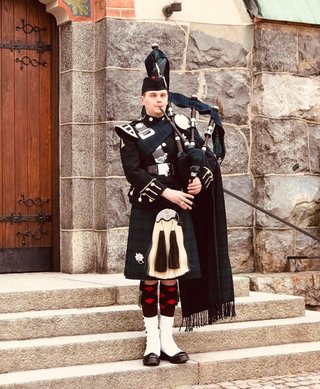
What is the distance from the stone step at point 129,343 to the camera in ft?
18.0

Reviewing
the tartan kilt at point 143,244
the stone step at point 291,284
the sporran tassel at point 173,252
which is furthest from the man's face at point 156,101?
the stone step at point 291,284

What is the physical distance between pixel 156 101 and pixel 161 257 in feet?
3.04

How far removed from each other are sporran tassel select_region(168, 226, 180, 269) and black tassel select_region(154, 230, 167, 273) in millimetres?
35

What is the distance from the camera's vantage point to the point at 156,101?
5.64 meters

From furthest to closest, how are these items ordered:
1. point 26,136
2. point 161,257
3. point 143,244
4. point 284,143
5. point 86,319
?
point 284,143 < point 26,136 < point 86,319 < point 143,244 < point 161,257

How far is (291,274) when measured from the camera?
764 cm

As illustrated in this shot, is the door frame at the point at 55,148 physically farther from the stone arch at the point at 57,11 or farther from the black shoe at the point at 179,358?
the black shoe at the point at 179,358

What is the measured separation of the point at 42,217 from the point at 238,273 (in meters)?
1.64

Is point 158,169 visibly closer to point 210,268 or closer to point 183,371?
point 210,268

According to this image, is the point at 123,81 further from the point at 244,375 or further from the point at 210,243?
the point at 244,375

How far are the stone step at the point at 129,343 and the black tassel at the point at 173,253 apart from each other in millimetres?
614

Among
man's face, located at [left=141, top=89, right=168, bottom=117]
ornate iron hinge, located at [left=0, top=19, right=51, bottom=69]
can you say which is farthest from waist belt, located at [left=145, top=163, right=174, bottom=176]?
ornate iron hinge, located at [left=0, top=19, right=51, bottom=69]

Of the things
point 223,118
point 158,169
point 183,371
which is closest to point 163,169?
point 158,169

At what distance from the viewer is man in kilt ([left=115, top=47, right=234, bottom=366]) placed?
5516 millimetres
